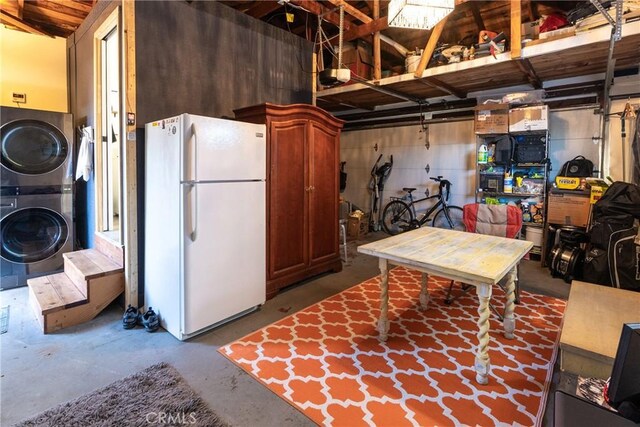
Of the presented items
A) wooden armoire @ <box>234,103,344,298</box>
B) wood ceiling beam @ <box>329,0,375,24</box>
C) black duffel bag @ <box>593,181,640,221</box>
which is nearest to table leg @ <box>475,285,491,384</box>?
wooden armoire @ <box>234,103,344,298</box>

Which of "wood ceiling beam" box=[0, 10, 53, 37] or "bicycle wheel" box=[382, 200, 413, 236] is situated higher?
"wood ceiling beam" box=[0, 10, 53, 37]

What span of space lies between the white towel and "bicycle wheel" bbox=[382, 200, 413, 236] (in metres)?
4.97

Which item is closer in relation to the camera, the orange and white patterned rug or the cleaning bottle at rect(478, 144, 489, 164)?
the orange and white patterned rug

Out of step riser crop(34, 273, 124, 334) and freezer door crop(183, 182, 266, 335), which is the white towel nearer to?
step riser crop(34, 273, 124, 334)

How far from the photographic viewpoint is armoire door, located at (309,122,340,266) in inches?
145

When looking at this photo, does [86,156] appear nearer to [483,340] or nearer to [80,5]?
[80,5]

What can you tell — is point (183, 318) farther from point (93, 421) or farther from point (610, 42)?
point (610, 42)

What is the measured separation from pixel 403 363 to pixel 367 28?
408 cm

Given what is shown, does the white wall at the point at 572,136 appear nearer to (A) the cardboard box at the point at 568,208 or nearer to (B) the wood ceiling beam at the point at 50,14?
(A) the cardboard box at the point at 568,208

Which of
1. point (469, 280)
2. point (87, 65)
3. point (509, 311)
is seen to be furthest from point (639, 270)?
point (87, 65)

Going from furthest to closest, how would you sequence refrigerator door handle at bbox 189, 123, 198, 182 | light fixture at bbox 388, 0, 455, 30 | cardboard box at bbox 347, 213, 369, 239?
cardboard box at bbox 347, 213, 369, 239 → refrigerator door handle at bbox 189, 123, 198, 182 → light fixture at bbox 388, 0, 455, 30

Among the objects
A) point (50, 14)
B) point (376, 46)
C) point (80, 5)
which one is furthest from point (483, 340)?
point (50, 14)

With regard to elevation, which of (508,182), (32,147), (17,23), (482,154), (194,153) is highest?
(17,23)

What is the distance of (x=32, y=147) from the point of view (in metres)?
3.56
